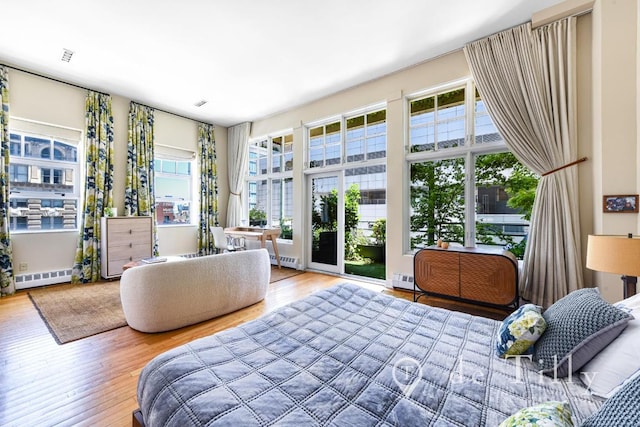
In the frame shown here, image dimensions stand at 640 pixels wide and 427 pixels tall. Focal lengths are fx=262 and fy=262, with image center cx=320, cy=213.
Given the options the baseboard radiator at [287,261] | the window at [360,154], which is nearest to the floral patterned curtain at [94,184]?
the baseboard radiator at [287,261]

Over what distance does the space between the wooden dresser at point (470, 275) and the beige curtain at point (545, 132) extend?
36 centimetres

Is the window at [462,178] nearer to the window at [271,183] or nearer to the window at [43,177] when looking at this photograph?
the window at [271,183]

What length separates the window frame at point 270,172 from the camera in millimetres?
5473

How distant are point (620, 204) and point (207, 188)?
20.6 ft

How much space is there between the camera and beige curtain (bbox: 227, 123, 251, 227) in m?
6.04

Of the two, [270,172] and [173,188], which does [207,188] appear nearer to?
[173,188]

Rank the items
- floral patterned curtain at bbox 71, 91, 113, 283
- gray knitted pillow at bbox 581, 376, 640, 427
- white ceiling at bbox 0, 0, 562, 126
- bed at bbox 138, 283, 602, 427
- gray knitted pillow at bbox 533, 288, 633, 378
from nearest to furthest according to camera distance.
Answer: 1. gray knitted pillow at bbox 581, 376, 640, 427
2. bed at bbox 138, 283, 602, 427
3. gray knitted pillow at bbox 533, 288, 633, 378
4. white ceiling at bbox 0, 0, 562, 126
5. floral patterned curtain at bbox 71, 91, 113, 283

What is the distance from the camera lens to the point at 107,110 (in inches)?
174

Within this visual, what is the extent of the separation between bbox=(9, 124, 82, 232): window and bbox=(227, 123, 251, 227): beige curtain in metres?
2.69

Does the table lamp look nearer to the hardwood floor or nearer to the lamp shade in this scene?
the lamp shade

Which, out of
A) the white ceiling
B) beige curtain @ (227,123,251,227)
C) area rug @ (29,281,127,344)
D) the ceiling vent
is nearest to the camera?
area rug @ (29,281,127,344)

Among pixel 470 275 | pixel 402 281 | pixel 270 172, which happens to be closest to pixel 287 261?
pixel 270 172

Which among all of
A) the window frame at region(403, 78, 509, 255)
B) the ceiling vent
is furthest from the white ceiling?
the window frame at region(403, 78, 509, 255)

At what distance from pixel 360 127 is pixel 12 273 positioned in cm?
547
